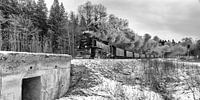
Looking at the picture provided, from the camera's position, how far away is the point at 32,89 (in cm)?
498

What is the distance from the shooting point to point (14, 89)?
389cm

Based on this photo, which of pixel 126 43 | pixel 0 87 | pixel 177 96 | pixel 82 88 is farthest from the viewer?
pixel 126 43

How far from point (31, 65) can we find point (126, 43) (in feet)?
86.0

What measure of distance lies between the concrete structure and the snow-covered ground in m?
0.65

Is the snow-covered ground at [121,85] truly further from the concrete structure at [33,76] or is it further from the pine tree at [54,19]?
the pine tree at [54,19]

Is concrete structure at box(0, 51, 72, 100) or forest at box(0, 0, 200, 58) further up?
forest at box(0, 0, 200, 58)

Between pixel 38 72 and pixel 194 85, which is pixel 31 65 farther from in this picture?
pixel 194 85

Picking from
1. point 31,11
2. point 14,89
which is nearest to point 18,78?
point 14,89

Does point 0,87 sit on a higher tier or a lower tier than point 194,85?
higher

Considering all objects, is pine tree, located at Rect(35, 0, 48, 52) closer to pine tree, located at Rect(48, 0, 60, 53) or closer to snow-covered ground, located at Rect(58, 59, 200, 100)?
pine tree, located at Rect(48, 0, 60, 53)

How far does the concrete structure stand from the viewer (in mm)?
3697

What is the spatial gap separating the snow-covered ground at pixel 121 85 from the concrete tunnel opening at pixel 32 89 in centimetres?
111

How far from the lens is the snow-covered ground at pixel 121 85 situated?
606 centimetres

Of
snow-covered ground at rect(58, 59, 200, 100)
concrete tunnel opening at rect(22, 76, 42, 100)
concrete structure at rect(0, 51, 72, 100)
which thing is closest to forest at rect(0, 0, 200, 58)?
snow-covered ground at rect(58, 59, 200, 100)
